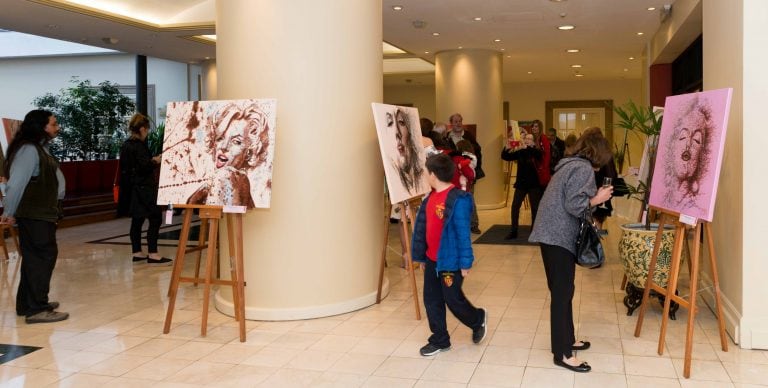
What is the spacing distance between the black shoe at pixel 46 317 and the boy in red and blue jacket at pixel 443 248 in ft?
9.75

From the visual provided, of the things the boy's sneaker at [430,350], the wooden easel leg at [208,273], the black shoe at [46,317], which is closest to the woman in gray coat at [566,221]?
the boy's sneaker at [430,350]

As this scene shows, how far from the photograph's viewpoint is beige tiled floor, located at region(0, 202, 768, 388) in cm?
390

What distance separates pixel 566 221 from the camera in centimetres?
391

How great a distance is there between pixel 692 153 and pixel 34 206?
4.79 meters

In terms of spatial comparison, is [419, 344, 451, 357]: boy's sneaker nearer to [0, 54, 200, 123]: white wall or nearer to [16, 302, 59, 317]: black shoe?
[16, 302, 59, 317]: black shoe

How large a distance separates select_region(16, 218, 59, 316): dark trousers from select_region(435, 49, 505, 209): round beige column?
9398mm

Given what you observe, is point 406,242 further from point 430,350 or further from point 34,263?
point 34,263

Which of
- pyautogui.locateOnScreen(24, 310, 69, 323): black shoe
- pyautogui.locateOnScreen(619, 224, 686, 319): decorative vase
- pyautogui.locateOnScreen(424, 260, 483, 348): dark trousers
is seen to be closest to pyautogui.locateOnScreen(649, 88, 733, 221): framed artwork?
pyautogui.locateOnScreen(619, 224, 686, 319): decorative vase

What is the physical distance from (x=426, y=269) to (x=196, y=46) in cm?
998

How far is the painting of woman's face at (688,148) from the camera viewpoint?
4.10 meters

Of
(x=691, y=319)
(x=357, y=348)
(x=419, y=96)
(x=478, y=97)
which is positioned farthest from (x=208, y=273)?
(x=419, y=96)

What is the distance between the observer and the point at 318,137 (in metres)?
5.17

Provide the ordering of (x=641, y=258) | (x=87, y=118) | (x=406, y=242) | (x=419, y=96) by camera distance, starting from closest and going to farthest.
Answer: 1. (x=641, y=258)
2. (x=406, y=242)
3. (x=87, y=118)
4. (x=419, y=96)

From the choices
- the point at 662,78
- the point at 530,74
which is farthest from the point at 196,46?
the point at 530,74
